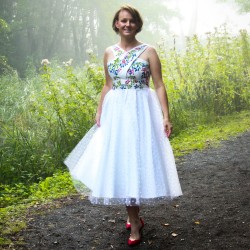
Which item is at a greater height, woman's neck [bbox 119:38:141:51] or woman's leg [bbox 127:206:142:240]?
woman's neck [bbox 119:38:141:51]

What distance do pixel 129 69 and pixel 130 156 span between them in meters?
0.70

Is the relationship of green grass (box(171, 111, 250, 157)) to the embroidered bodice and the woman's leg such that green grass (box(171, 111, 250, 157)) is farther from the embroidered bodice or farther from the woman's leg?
the embroidered bodice

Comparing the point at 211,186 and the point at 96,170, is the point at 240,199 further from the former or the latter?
the point at 96,170

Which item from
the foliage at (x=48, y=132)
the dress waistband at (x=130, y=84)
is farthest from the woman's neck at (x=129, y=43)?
the foliage at (x=48, y=132)

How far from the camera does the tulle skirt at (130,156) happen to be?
3.04 m

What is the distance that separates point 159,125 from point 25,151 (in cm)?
322

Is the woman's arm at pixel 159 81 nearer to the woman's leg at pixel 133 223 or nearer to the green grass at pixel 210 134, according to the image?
the woman's leg at pixel 133 223

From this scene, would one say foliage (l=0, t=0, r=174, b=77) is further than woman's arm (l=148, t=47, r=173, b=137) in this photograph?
Yes

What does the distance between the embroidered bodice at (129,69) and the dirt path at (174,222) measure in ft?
4.36

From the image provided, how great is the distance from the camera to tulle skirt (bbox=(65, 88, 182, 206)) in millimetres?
3043

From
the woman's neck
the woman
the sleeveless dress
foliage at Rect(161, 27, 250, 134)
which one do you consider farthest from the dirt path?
foliage at Rect(161, 27, 250, 134)

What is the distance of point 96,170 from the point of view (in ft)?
10.4

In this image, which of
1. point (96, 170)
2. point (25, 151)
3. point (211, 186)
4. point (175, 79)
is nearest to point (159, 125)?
point (96, 170)

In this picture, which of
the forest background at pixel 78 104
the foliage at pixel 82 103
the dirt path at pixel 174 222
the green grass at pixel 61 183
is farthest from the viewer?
the foliage at pixel 82 103
